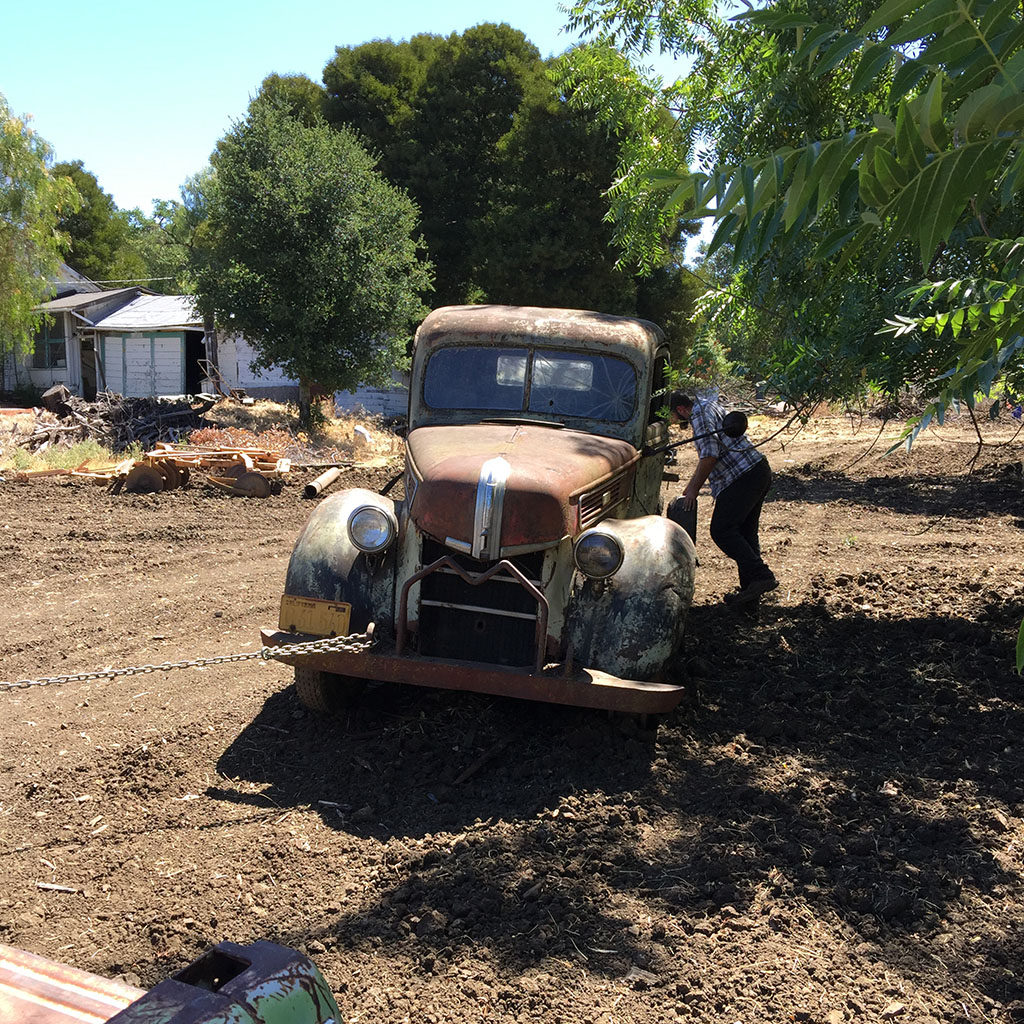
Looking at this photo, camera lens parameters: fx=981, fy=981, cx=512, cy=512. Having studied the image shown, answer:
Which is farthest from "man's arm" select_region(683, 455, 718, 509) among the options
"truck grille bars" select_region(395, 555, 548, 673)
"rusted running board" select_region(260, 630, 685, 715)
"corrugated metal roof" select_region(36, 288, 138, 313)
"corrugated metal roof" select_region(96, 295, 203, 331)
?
"corrugated metal roof" select_region(36, 288, 138, 313)

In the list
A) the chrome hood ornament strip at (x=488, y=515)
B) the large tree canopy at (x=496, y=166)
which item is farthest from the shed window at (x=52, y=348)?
the chrome hood ornament strip at (x=488, y=515)

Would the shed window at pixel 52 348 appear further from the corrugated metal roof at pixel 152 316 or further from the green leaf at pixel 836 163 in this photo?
the green leaf at pixel 836 163

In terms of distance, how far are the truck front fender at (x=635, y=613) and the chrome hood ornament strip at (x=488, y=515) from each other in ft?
1.76

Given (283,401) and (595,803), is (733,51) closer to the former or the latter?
(595,803)

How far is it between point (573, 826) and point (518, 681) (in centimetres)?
72

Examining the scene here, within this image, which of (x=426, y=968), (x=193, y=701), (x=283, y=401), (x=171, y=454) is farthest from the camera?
(x=283, y=401)

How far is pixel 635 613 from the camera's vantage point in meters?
4.73

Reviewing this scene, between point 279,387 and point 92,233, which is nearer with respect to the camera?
point 279,387

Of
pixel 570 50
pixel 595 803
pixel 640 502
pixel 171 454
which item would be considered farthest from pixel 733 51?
pixel 171 454

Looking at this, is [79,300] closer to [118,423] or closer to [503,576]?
[118,423]

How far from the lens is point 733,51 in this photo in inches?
266

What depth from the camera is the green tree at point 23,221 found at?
24375 millimetres

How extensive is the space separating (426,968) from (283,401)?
2594 cm

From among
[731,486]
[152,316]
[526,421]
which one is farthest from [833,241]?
[152,316]
